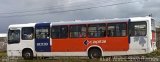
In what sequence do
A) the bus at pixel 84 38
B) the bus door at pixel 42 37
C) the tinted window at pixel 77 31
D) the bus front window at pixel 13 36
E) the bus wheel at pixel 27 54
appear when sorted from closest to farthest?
1. the bus at pixel 84 38
2. the tinted window at pixel 77 31
3. the bus door at pixel 42 37
4. the bus wheel at pixel 27 54
5. the bus front window at pixel 13 36

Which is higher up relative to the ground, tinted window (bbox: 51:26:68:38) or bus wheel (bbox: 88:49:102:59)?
tinted window (bbox: 51:26:68:38)

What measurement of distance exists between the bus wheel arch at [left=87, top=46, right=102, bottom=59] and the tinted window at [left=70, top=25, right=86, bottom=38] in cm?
107

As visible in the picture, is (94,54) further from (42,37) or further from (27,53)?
(27,53)

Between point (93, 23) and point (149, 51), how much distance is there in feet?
13.4

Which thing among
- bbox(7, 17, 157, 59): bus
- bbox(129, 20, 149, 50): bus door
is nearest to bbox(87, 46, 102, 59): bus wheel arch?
bbox(7, 17, 157, 59): bus

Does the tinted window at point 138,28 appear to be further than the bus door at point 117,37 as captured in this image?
No

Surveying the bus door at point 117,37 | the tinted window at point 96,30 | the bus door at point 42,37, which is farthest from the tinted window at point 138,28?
the bus door at point 42,37

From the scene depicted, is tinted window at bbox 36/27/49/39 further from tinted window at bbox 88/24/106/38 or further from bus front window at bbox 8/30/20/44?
tinted window at bbox 88/24/106/38

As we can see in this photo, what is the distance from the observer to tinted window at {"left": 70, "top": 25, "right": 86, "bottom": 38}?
85.4ft

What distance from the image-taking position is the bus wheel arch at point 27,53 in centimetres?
2851

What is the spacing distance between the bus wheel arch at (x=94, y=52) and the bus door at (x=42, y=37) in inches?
126

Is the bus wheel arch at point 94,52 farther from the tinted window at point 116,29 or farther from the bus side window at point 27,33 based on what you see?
the bus side window at point 27,33

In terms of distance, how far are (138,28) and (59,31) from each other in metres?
5.70

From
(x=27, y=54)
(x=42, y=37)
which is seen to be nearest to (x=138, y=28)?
(x=42, y=37)
